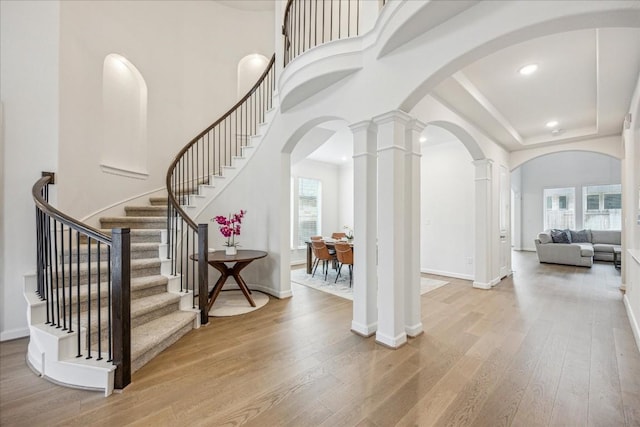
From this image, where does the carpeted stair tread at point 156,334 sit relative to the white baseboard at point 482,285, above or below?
above

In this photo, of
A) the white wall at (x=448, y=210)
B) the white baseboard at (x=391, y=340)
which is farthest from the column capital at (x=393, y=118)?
the white wall at (x=448, y=210)

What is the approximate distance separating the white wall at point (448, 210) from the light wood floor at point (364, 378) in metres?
2.05

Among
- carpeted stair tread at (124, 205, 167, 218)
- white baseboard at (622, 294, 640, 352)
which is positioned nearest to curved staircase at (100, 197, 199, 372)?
carpeted stair tread at (124, 205, 167, 218)

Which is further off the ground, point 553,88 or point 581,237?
point 553,88

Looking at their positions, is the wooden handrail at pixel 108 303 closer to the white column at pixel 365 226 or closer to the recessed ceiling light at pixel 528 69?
the white column at pixel 365 226

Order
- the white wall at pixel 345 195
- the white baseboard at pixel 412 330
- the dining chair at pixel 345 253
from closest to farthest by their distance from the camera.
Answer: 1. the white baseboard at pixel 412 330
2. the dining chair at pixel 345 253
3. the white wall at pixel 345 195

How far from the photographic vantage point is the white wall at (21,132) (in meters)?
2.78

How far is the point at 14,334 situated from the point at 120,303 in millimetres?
1958

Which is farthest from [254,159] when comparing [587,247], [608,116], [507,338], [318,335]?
[587,247]

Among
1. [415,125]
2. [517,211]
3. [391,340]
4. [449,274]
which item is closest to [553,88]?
[415,125]

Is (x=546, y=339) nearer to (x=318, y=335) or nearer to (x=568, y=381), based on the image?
(x=568, y=381)

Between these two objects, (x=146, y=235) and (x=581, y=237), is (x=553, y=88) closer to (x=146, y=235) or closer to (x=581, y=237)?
(x=146, y=235)

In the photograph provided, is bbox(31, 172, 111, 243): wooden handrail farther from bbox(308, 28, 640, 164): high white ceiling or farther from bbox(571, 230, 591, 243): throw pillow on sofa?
bbox(571, 230, 591, 243): throw pillow on sofa

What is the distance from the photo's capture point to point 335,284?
4855 mm
